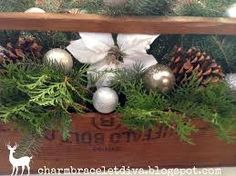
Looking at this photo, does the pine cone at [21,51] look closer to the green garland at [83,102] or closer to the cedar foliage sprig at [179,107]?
the green garland at [83,102]

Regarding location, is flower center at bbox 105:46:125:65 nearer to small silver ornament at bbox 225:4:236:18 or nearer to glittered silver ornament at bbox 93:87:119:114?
glittered silver ornament at bbox 93:87:119:114

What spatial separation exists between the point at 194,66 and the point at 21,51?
0.29 m

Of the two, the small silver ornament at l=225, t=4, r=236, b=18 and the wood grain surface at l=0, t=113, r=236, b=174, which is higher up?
the small silver ornament at l=225, t=4, r=236, b=18

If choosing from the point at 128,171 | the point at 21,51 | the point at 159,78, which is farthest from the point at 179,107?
the point at 21,51

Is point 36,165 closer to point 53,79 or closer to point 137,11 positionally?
point 53,79

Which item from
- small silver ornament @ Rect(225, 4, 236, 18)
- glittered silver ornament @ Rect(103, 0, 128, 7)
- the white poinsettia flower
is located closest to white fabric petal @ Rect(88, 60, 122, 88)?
the white poinsettia flower

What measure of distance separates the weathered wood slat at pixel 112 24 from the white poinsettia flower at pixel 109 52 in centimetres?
2

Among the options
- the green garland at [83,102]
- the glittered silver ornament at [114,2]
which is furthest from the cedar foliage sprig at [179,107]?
the glittered silver ornament at [114,2]

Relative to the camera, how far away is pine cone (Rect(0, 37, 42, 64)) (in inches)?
23.1

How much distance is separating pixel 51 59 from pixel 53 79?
0.12 ft

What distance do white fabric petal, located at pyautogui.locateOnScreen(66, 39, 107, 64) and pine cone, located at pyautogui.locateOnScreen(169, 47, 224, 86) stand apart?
0.41 ft

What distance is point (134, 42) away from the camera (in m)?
0.57

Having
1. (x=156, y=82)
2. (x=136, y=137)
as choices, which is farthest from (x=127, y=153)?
(x=156, y=82)

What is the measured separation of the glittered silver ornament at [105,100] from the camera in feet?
1.80
